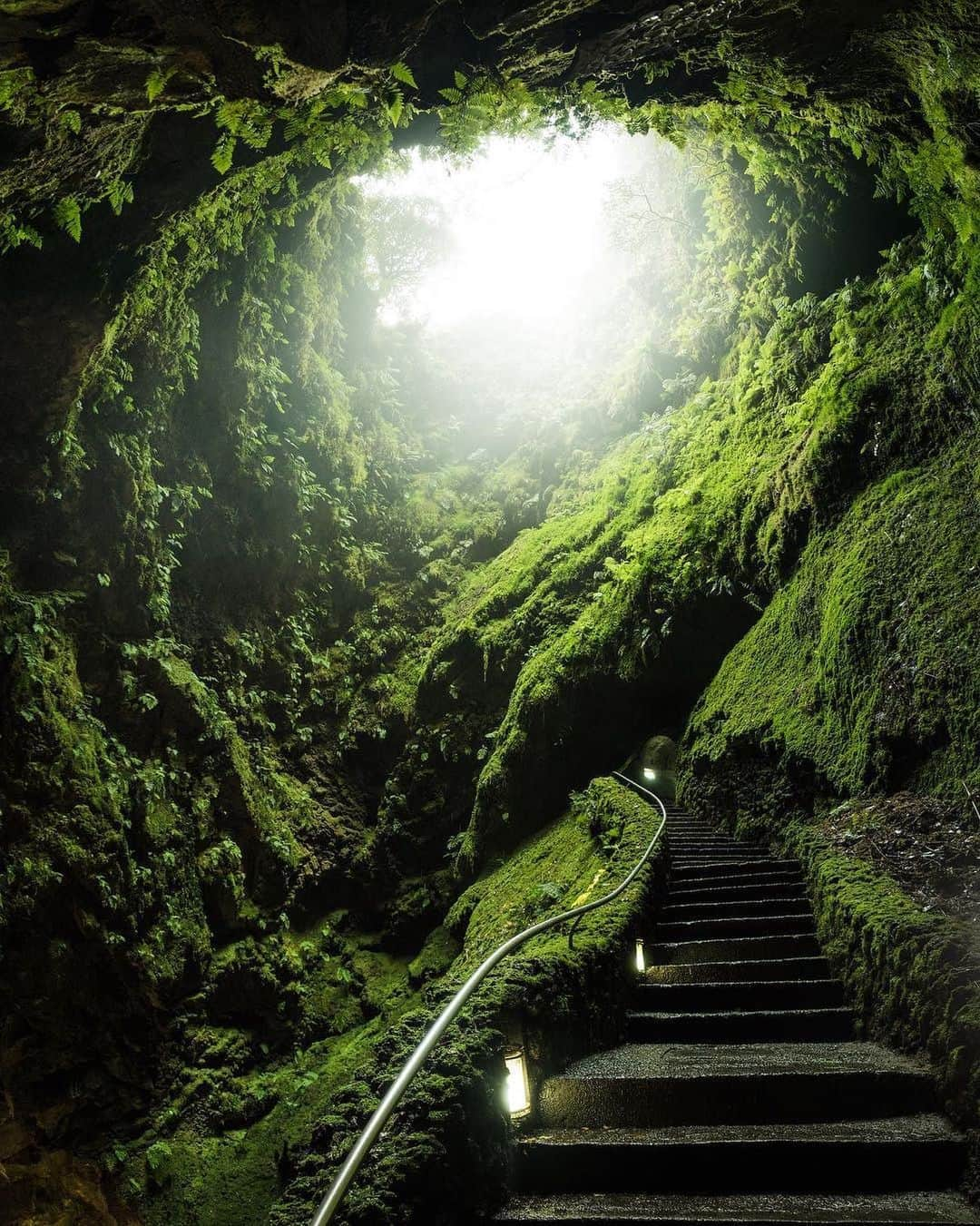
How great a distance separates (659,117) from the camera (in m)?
5.80

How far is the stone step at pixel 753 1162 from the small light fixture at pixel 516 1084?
170 millimetres

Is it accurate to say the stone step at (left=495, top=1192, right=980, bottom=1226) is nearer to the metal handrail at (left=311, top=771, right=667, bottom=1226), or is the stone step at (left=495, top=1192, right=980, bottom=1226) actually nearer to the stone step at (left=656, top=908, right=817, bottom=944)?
the metal handrail at (left=311, top=771, right=667, bottom=1226)

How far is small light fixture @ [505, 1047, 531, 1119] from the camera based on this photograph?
2986 millimetres

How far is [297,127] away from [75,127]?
1739mm

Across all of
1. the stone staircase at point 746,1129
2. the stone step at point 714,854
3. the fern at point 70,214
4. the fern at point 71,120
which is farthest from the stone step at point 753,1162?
the fern at point 70,214

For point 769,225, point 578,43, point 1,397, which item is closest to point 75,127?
point 578,43

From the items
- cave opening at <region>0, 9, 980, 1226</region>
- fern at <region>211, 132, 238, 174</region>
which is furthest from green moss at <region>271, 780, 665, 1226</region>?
fern at <region>211, 132, 238, 174</region>

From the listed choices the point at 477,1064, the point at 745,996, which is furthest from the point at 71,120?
the point at 745,996

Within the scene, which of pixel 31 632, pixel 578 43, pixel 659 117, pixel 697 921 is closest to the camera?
pixel 578 43

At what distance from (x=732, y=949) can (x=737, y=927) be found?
0.26m

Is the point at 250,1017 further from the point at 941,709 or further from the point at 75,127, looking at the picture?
the point at 75,127

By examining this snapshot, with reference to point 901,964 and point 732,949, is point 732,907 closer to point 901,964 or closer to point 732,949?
point 732,949

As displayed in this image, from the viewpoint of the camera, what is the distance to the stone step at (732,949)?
4.80m

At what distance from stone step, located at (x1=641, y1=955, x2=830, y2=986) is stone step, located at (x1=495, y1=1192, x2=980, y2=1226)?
1986mm
